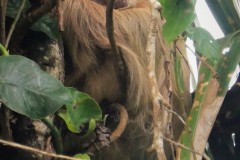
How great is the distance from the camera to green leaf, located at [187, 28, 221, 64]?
1.22 metres

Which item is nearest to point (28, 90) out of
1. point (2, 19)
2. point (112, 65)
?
point (2, 19)

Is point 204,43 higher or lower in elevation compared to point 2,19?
lower

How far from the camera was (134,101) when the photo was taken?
1669 mm

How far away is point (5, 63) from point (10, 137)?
0.19m

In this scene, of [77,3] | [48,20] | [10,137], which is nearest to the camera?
[10,137]

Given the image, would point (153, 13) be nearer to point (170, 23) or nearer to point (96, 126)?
point (170, 23)

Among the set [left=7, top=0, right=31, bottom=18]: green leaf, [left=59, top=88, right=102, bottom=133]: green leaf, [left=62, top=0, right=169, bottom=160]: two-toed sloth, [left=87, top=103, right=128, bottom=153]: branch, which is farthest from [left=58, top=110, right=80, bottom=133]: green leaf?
[left=62, top=0, right=169, bottom=160]: two-toed sloth

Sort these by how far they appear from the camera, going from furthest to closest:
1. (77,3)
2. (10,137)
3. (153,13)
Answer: (77,3) < (10,137) < (153,13)

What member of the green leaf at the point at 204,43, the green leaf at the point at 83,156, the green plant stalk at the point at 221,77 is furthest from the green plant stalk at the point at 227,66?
the green leaf at the point at 83,156

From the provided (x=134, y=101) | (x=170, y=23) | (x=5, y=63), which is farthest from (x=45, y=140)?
(x=134, y=101)

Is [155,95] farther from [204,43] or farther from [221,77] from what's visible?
[221,77]

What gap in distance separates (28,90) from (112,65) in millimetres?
664

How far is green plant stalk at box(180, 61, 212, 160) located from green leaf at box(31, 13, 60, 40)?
0.37 metres

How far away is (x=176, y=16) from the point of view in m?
1.09
